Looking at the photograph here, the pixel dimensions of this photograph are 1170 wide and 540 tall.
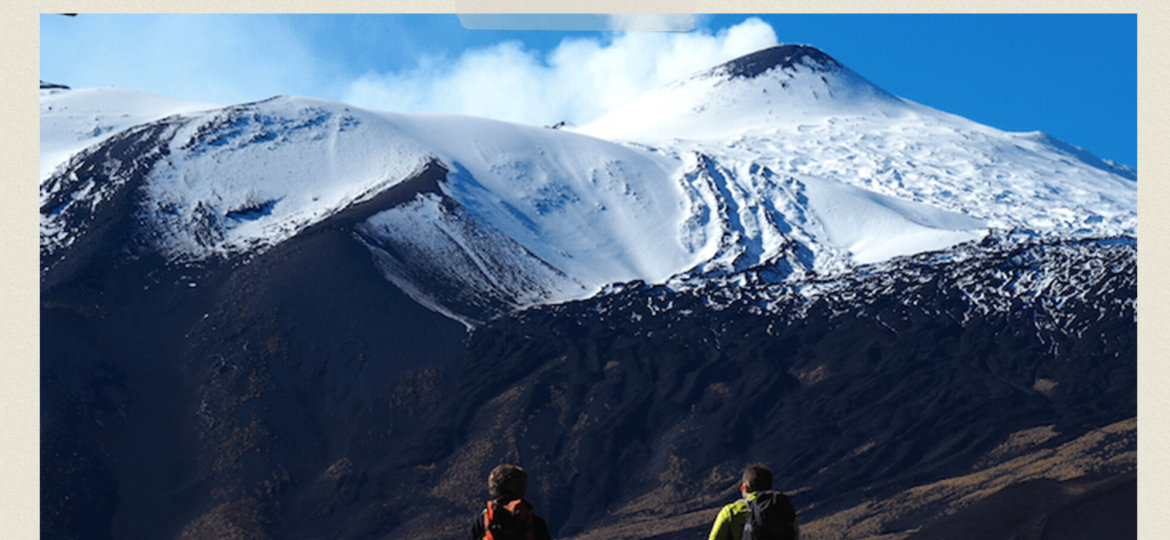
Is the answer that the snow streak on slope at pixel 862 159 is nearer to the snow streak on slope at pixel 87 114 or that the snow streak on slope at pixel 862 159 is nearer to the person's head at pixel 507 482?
the snow streak on slope at pixel 87 114

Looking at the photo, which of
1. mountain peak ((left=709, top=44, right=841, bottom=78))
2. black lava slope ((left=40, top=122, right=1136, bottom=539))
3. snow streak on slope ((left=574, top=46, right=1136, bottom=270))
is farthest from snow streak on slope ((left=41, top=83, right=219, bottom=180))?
mountain peak ((left=709, top=44, right=841, bottom=78))

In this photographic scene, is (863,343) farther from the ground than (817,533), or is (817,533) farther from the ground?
(863,343)

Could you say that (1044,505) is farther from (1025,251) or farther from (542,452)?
(1025,251)

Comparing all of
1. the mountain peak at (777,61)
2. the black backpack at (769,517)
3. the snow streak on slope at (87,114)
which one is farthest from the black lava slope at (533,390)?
the mountain peak at (777,61)

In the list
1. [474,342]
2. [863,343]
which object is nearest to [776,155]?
[863,343]

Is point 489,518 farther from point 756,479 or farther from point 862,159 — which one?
point 862,159
